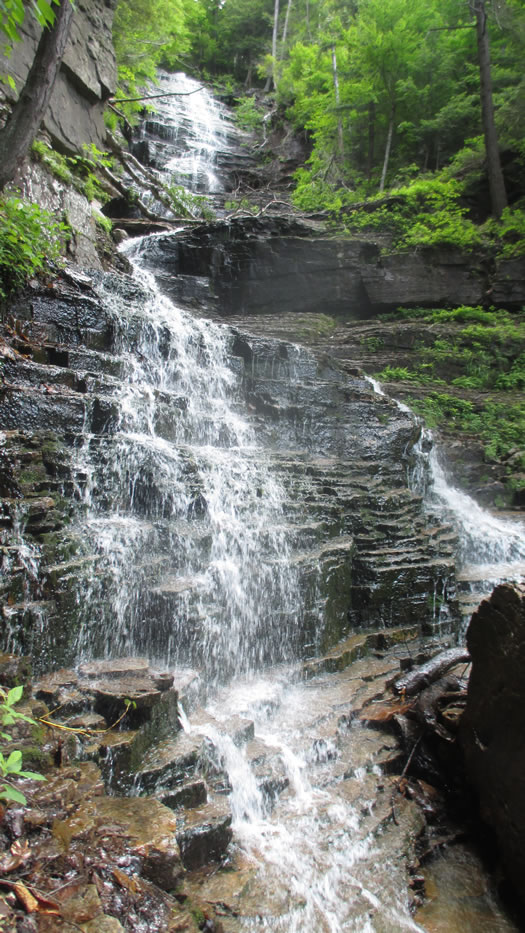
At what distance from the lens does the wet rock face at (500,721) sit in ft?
Answer: 13.5

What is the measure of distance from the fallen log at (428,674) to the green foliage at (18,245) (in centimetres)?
805

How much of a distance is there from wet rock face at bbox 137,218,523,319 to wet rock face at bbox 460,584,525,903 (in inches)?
534

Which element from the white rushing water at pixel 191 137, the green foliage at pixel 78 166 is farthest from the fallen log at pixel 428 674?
the white rushing water at pixel 191 137

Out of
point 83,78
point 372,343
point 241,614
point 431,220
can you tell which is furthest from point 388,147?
point 241,614

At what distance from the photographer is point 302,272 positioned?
636 inches

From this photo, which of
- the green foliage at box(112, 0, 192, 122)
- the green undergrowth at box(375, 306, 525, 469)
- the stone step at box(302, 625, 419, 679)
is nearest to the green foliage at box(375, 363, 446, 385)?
the green undergrowth at box(375, 306, 525, 469)

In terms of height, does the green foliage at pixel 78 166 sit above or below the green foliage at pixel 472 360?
above

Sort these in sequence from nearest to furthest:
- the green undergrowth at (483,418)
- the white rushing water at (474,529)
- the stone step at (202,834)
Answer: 1. the stone step at (202,834)
2. the white rushing water at (474,529)
3. the green undergrowth at (483,418)

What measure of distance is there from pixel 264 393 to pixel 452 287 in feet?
29.5

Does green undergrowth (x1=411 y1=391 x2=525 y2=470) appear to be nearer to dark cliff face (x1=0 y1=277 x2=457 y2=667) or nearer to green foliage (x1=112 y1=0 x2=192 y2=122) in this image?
dark cliff face (x1=0 y1=277 x2=457 y2=667)

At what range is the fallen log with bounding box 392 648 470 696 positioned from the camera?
625 cm

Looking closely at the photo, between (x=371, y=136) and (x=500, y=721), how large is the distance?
22.8 meters

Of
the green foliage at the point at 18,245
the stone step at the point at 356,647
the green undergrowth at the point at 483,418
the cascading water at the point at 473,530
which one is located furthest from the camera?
the green undergrowth at the point at 483,418

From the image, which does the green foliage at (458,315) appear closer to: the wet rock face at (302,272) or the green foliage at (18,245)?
the wet rock face at (302,272)
